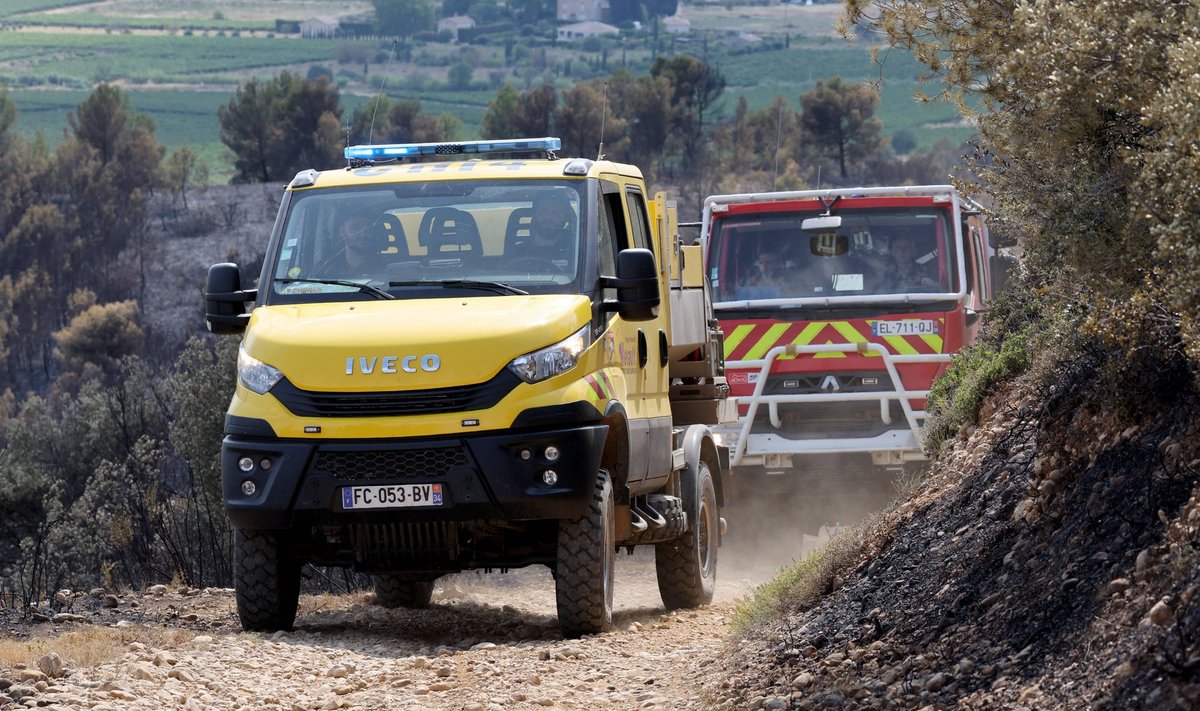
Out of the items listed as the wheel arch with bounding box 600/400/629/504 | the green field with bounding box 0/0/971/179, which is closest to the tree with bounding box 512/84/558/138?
the green field with bounding box 0/0/971/179

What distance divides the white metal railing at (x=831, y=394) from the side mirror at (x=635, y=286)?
5.12 m

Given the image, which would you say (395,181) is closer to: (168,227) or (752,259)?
(752,259)

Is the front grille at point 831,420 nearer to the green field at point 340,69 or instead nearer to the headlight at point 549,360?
the headlight at point 549,360

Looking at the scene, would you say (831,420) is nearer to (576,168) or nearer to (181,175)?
(576,168)

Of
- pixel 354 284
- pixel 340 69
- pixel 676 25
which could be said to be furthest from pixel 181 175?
pixel 676 25

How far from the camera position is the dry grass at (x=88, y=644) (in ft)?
24.0

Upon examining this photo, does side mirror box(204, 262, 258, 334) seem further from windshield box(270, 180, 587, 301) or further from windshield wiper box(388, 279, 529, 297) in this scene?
windshield wiper box(388, 279, 529, 297)

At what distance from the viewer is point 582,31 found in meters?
146

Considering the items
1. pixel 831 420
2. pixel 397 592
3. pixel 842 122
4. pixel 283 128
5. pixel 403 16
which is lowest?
pixel 403 16

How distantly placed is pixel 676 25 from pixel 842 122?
284ft

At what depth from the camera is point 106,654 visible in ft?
24.4

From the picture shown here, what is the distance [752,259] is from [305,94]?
60579 millimetres

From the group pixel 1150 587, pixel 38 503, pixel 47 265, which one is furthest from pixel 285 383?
pixel 47 265

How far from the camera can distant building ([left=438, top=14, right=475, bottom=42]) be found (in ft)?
484
